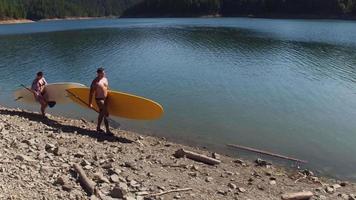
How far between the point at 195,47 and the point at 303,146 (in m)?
44.3

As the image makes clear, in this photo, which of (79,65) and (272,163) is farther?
(79,65)

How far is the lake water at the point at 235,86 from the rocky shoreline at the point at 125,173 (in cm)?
253

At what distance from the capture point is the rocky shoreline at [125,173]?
11648 millimetres

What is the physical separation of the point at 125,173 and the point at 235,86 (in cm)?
2147

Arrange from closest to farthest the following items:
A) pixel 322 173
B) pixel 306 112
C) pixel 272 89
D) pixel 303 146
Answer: pixel 322 173 → pixel 303 146 → pixel 306 112 → pixel 272 89

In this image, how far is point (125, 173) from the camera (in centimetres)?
1350

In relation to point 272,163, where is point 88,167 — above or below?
above

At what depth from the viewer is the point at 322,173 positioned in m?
16.5

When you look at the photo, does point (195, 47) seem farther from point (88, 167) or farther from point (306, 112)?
point (88, 167)

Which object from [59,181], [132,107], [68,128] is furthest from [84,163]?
[68,128]

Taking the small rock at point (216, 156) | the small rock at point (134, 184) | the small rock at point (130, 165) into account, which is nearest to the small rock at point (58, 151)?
the small rock at point (130, 165)

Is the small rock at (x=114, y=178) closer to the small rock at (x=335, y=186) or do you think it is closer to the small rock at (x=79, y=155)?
the small rock at (x=79, y=155)

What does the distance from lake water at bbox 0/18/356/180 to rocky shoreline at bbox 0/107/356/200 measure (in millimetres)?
2528

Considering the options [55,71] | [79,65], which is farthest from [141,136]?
[79,65]
